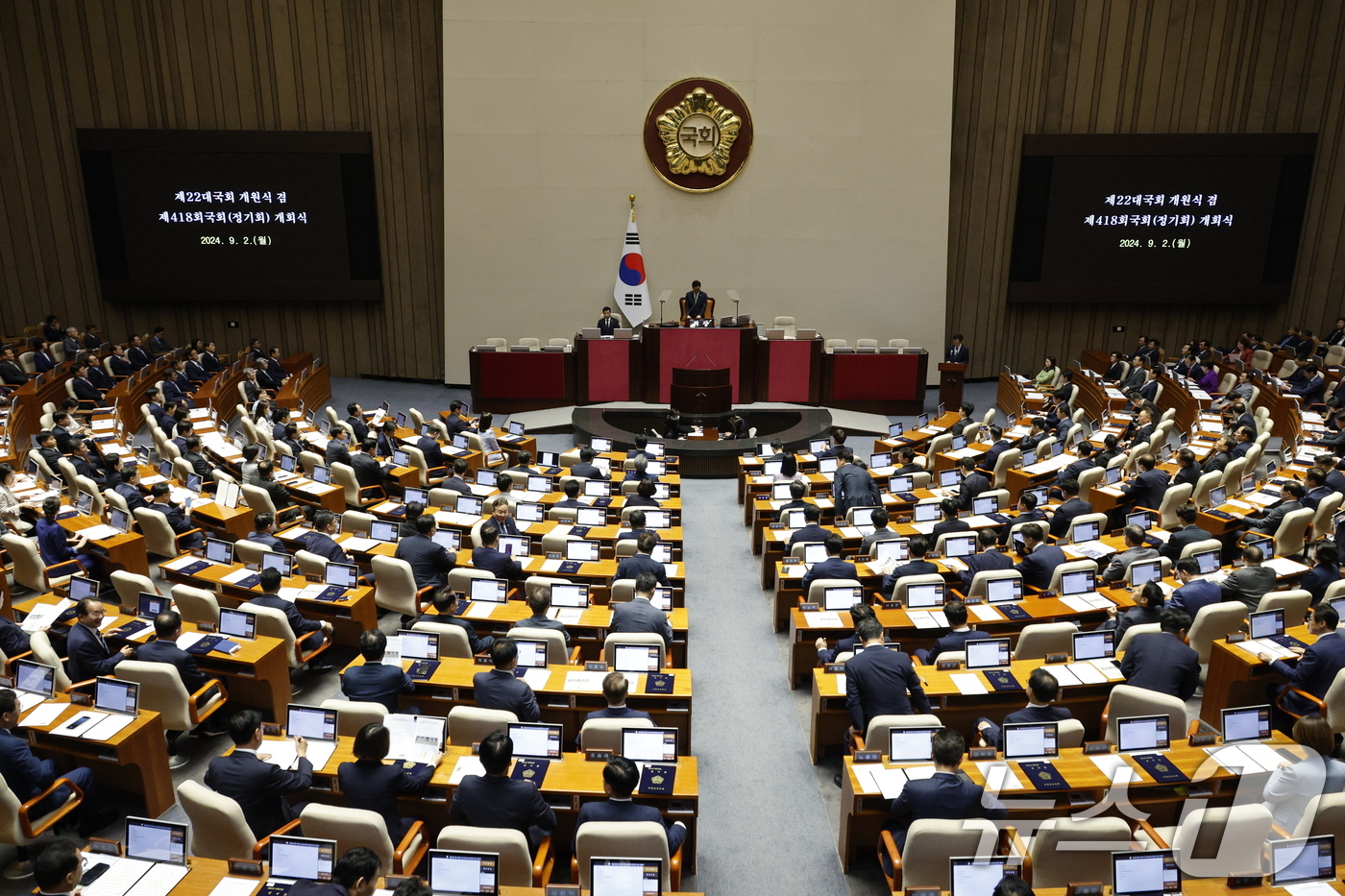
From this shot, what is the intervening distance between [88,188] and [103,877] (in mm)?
17463

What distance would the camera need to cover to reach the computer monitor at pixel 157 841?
461 centimetres

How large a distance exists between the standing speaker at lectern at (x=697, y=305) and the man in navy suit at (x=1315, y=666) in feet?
40.3

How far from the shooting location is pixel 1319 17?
17.9 m

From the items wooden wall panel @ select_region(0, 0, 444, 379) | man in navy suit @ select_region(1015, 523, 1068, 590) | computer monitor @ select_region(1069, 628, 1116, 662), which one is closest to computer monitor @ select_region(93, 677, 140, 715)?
computer monitor @ select_region(1069, 628, 1116, 662)

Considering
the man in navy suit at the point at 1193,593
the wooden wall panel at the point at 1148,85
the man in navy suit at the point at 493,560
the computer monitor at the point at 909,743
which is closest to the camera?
the computer monitor at the point at 909,743

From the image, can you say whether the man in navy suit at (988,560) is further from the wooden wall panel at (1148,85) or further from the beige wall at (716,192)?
the wooden wall panel at (1148,85)

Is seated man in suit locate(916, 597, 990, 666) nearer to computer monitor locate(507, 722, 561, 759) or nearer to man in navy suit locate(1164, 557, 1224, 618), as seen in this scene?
man in navy suit locate(1164, 557, 1224, 618)

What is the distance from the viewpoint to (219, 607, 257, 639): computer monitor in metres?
7.09

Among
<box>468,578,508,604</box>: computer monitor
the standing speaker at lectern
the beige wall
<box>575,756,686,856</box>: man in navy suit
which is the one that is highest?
the beige wall

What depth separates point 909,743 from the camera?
5438mm

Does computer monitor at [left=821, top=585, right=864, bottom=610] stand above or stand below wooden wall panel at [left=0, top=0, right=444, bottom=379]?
below

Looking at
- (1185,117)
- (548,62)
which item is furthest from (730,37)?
(1185,117)

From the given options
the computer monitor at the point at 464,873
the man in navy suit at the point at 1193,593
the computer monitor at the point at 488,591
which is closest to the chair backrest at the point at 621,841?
the computer monitor at the point at 464,873

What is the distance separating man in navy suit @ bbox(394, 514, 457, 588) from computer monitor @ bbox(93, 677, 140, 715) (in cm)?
270
